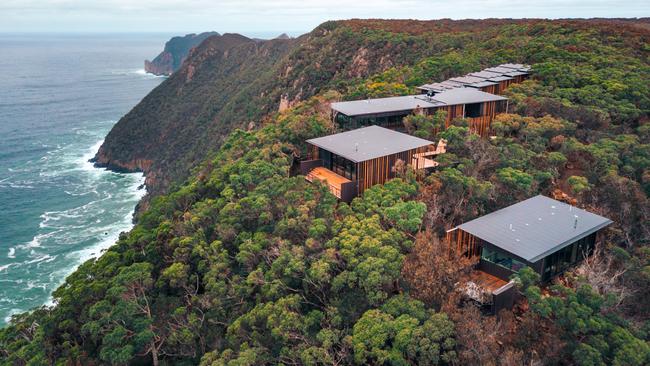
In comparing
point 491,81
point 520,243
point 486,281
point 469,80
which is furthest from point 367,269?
point 469,80

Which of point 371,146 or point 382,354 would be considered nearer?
point 382,354

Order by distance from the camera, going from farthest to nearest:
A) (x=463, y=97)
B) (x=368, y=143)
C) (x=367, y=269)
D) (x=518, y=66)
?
(x=518, y=66) → (x=463, y=97) → (x=368, y=143) → (x=367, y=269)

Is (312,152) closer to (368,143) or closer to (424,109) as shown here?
(368,143)

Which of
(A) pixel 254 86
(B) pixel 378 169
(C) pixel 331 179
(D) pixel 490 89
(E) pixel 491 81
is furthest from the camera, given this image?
(A) pixel 254 86

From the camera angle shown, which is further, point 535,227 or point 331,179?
point 331,179

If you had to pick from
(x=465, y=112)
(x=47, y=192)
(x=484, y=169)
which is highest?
(x=465, y=112)

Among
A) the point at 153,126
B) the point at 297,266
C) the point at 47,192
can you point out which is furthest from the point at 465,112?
the point at 153,126

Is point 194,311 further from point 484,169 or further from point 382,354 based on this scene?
point 484,169
